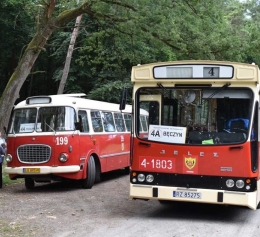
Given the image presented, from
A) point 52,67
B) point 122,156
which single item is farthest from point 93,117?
point 52,67

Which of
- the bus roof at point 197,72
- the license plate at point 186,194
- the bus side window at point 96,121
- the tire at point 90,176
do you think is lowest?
the tire at point 90,176

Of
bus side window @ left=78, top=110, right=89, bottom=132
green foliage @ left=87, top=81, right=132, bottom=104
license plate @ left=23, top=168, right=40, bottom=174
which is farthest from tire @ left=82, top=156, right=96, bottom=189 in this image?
green foliage @ left=87, top=81, right=132, bottom=104

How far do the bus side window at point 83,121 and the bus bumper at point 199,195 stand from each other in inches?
175

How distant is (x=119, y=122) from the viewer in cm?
1691

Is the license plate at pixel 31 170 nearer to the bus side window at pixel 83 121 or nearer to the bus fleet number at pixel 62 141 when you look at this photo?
the bus fleet number at pixel 62 141

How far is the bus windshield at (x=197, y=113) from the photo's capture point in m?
8.82

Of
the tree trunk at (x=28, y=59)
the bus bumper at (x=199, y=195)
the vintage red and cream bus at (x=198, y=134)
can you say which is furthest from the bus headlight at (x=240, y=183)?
the tree trunk at (x=28, y=59)

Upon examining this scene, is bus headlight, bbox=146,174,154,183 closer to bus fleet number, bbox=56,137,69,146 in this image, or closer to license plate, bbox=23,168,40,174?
bus fleet number, bbox=56,137,69,146

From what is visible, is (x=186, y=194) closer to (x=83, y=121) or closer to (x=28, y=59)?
(x=83, y=121)

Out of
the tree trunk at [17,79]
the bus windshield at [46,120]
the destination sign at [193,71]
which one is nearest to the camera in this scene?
the destination sign at [193,71]

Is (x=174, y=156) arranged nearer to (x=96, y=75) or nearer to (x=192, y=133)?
(x=192, y=133)

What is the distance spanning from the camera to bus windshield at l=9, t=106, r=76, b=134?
42.3 ft

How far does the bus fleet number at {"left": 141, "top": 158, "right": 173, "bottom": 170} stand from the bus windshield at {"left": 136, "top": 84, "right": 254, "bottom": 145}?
0.41 metres

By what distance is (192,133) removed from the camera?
9055 millimetres
